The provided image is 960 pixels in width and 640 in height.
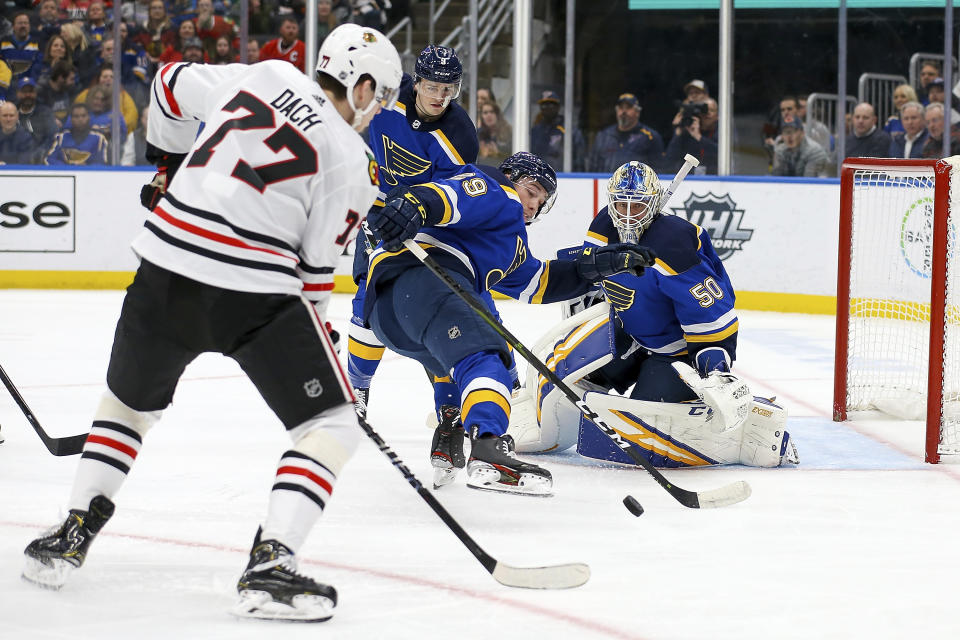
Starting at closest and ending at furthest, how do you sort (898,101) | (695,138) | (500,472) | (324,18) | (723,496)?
(500,472)
(723,496)
(898,101)
(695,138)
(324,18)

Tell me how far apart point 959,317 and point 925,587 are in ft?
4.98

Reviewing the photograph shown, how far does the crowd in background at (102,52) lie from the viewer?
7961mm

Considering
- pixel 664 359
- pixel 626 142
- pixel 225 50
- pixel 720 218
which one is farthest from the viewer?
pixel 225 50

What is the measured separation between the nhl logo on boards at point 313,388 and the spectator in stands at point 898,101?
5.91 metres

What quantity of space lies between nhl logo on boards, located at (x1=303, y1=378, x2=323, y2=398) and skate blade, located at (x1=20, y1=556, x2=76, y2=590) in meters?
0.53

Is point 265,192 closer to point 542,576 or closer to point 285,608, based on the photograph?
point 285,608

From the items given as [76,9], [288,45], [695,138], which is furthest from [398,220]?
[76,9]

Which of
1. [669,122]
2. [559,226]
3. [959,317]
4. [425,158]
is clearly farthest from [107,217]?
[959,317]

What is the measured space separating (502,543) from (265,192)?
3.24 feet

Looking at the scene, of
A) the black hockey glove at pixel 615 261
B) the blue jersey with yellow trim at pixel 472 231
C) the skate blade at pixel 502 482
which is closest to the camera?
the skate blade at pixel 502 482

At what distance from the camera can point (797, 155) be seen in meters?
7.37

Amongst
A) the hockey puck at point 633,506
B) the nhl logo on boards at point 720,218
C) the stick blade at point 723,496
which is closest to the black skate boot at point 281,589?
the hockey puck at point 633,506

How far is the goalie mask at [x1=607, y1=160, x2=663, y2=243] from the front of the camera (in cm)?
330

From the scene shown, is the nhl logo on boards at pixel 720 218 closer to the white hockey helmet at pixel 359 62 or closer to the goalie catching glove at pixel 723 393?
the goalie catching glove at pixel 723 393
